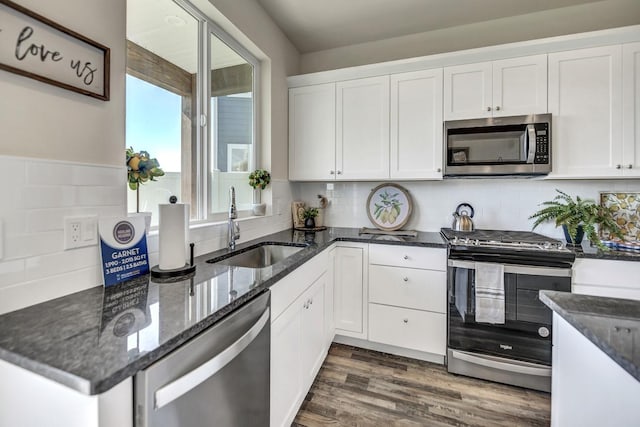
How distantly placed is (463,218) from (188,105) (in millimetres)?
2232

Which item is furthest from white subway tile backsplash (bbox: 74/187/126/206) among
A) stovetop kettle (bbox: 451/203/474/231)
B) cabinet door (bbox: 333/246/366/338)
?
stovetop kettle (bbox: 451/203/474/231)

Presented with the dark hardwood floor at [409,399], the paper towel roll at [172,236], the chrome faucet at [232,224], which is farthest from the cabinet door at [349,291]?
the paper towel roll at [172,236]

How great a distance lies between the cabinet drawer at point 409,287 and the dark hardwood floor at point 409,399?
454 mm

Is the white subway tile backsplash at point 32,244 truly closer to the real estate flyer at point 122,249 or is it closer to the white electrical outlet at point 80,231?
the white electrical outlet at point 80,231

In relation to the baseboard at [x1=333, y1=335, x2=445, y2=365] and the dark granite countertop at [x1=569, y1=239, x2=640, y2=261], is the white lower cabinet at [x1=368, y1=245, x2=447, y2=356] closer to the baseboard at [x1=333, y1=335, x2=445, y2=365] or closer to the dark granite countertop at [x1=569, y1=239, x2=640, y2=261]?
the baseboard at [x1=333, y1=335, x2=445, y2=365]

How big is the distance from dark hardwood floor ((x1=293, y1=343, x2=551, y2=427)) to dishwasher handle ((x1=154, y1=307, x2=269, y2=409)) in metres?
0.93

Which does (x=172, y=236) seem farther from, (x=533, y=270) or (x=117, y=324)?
(x=533, y=270)

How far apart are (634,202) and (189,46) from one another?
3282 mm

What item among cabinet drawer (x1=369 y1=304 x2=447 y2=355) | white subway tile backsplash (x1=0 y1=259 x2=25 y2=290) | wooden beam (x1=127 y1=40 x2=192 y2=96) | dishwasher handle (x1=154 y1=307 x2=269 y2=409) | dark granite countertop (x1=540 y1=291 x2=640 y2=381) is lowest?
cabinet drawer (x1=369 y1=304 x2=447 y2=355)

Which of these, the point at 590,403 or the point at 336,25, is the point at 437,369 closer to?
the point at 590,403

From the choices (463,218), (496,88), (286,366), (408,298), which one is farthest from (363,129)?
(286,366)

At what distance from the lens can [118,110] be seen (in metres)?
1.17

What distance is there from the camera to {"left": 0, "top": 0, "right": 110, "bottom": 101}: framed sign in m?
0.85

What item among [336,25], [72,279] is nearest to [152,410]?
[72,279]
